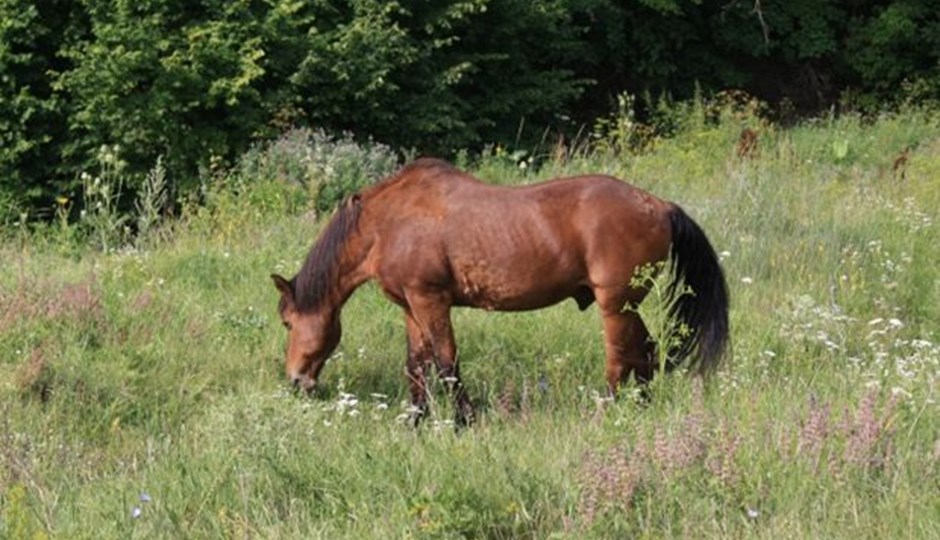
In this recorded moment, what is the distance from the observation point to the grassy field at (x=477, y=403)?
4480mm

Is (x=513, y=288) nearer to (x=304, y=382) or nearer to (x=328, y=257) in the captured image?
(x=328, y=257)

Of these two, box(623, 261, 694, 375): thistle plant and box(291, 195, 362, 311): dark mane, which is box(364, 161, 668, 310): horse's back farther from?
box(291, 195, 362, 311): dark mane

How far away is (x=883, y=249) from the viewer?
33.0 ft

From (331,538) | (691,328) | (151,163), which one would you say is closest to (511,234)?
(691,328)

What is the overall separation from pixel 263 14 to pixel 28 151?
364 centimetres

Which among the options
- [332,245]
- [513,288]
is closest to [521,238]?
[513,288]

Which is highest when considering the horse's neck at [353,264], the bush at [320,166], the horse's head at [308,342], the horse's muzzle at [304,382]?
the horse's neck at [353,264]

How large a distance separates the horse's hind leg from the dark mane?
1458 mm

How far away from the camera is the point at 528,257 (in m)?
6.62

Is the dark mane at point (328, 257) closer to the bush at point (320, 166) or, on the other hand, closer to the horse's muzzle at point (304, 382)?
the horse's muzzle at point (304, 382)

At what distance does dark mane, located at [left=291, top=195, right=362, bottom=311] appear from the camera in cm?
697

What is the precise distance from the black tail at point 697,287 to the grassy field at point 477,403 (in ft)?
0.70

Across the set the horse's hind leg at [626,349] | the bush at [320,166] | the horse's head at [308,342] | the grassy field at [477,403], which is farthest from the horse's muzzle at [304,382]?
the bush at [320,166]

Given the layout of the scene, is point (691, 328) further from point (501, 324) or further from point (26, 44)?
point (26, 44)
